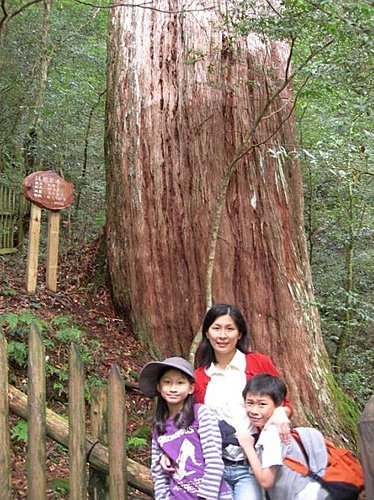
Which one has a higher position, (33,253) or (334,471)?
(33,253)

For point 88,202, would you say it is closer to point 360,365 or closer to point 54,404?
point 360,365

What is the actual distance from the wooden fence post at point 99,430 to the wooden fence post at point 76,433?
87 mm

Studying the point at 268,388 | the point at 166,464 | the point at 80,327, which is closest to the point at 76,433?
the point at 166,464

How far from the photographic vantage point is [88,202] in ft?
41.3

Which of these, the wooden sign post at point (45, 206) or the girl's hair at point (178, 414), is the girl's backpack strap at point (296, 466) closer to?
the girl's hair at point (178, 414)

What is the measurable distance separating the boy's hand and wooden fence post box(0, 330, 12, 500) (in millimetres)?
1338

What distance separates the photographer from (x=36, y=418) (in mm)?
3283

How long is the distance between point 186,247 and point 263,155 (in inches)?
47.6

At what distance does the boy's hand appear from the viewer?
273 cm

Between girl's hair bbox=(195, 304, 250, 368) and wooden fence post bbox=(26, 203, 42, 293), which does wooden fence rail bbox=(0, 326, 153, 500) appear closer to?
girl's hair bbox=(195, 304, 250, 368)

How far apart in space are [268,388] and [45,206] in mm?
4803

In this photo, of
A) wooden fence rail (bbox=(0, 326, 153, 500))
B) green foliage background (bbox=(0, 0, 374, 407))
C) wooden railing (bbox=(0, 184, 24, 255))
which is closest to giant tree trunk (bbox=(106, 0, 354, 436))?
green foliage background (bbox=(0, 0, 374, 407))

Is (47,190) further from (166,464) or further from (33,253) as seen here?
(166,464)

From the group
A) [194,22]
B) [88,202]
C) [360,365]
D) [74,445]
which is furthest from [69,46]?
[74,445]
